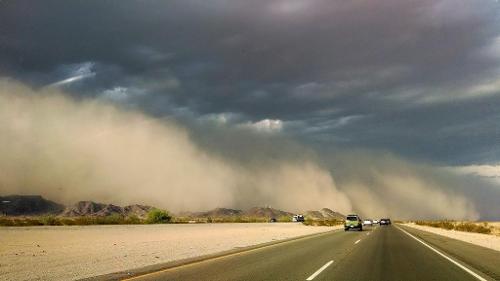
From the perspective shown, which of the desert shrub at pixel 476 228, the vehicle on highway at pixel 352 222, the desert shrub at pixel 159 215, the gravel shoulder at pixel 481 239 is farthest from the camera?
the desert shrub at pixel 159 215

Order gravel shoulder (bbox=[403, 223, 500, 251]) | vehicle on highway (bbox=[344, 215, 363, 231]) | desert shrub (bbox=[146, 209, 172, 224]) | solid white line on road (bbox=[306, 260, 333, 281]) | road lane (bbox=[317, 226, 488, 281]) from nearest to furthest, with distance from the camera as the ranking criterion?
solid white line on road (bbox=[306, 260, 333, 281])
road lane (bbox=[317, 226, 488, 281])
gravel shoulder (bbox=[403, 223, 500, 251])
vehicle on highway (bbox=[344, 215, 363, 231])
desert shrub (bbox=[146, 209, 172, 224])

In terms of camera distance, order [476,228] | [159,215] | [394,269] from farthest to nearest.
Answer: [159,215] < [476,228] < [394,269]

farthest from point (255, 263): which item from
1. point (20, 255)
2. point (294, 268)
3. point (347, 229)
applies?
point (347, 229)

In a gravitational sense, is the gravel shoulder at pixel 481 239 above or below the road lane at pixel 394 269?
above

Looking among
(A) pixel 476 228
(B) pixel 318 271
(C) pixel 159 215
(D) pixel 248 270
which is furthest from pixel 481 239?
(C) pixel 159 215

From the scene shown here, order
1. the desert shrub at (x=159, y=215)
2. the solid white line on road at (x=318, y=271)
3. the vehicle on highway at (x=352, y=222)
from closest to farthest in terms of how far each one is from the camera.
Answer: the solid white line on road at (x=318, y=271) → the vehicle on highway at (x=352, y=222) → the desert shrub at (x=159, y=215)

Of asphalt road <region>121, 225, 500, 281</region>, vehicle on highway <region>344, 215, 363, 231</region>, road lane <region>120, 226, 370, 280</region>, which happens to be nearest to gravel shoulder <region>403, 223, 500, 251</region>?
vehicle on highway <region>344, 215, 363, 231</region>

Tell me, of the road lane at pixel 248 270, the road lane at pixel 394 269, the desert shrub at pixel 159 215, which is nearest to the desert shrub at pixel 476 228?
the road lane at pixel 394 269

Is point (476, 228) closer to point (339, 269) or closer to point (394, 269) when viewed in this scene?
point (394, 269)

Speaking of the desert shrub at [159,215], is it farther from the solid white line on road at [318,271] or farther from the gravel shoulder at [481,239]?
the solid white line on road at [318,271]

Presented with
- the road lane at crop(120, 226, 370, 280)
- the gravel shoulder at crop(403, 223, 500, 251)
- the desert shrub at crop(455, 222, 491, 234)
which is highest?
the desert shrub at crop(455, 222, 491, 234)

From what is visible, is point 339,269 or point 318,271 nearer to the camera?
point 318,271

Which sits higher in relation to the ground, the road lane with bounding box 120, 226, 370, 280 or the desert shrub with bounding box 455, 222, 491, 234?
the desert shrub with bounding box 455, 222, 491, 234

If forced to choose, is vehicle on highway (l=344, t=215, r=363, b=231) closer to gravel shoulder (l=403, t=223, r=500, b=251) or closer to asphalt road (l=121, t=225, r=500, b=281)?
gravel shoulder (l=403, t=223, r=500, b=251)
